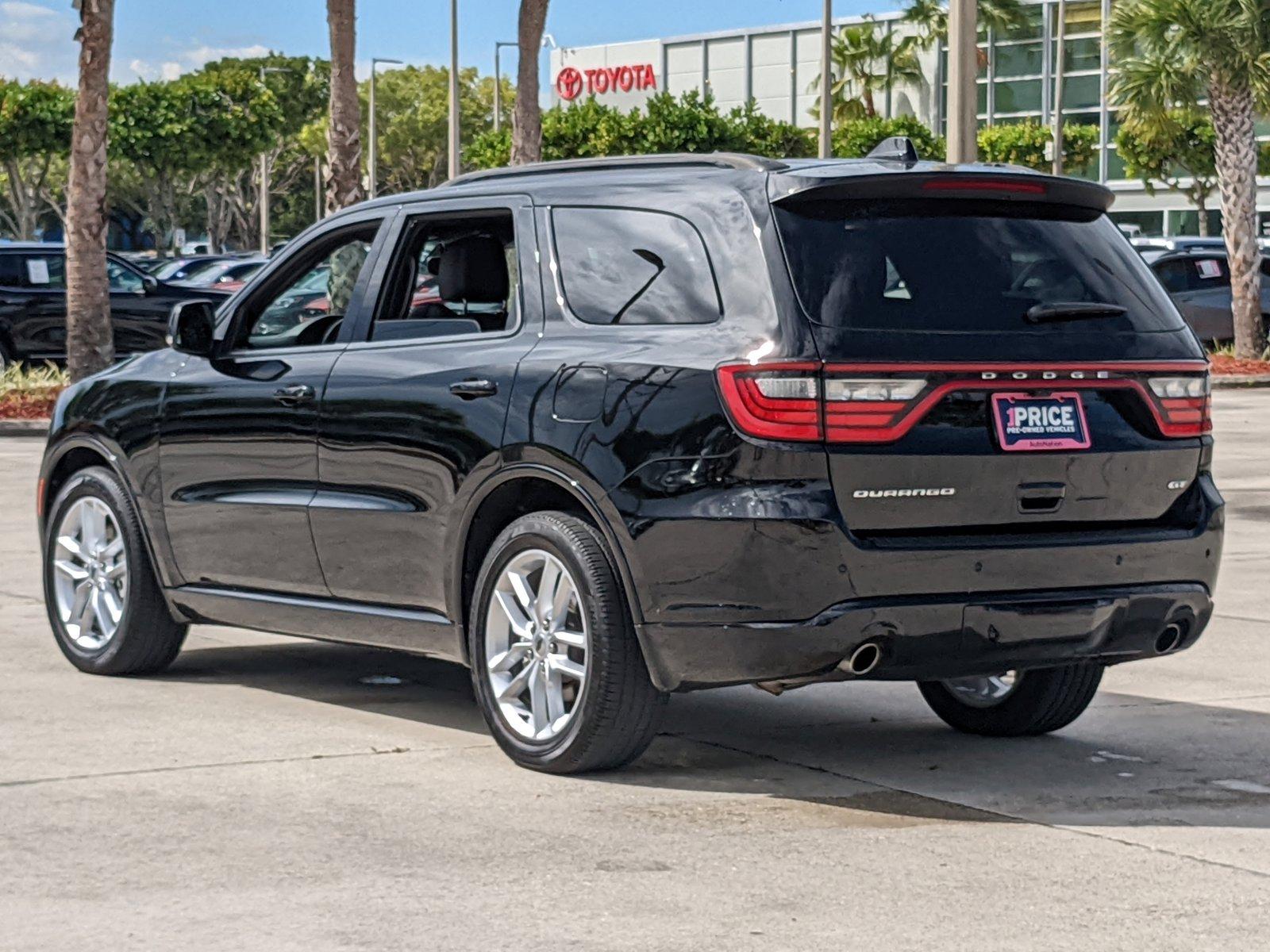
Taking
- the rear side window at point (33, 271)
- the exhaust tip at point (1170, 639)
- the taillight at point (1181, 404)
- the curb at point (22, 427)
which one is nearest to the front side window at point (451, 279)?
the taillight at point (1181, 404)

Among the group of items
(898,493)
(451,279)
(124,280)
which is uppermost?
(124,280)

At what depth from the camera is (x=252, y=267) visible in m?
35.7

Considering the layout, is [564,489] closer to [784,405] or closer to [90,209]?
[784,405]

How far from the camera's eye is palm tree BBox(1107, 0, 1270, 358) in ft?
113

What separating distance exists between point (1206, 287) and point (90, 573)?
99.8ft

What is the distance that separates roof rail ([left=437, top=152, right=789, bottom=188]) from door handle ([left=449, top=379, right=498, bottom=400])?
0.71 meters

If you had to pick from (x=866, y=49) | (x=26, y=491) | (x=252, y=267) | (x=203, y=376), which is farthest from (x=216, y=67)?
(x=203, y=376)

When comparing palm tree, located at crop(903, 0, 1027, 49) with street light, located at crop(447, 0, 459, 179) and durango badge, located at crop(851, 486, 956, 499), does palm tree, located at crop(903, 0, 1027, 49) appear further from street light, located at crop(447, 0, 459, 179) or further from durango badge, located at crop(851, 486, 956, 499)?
durango badge, located at crop(851, 486, 956, 499)

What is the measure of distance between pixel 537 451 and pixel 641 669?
0.69 meters

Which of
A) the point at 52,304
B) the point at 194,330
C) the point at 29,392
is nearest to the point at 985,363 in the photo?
the point at 194,330

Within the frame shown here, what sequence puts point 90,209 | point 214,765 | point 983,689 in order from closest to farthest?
1. point 214,765
2. point 983,689
3. point 90,209

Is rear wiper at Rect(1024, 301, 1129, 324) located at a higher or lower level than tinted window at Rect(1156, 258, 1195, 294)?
lower

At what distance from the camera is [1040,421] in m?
6.44

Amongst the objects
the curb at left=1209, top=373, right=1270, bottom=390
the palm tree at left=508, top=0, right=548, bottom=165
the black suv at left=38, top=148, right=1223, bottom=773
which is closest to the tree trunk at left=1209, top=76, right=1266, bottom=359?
the curb at left=1209, top=373, right=1270, bottom=390
